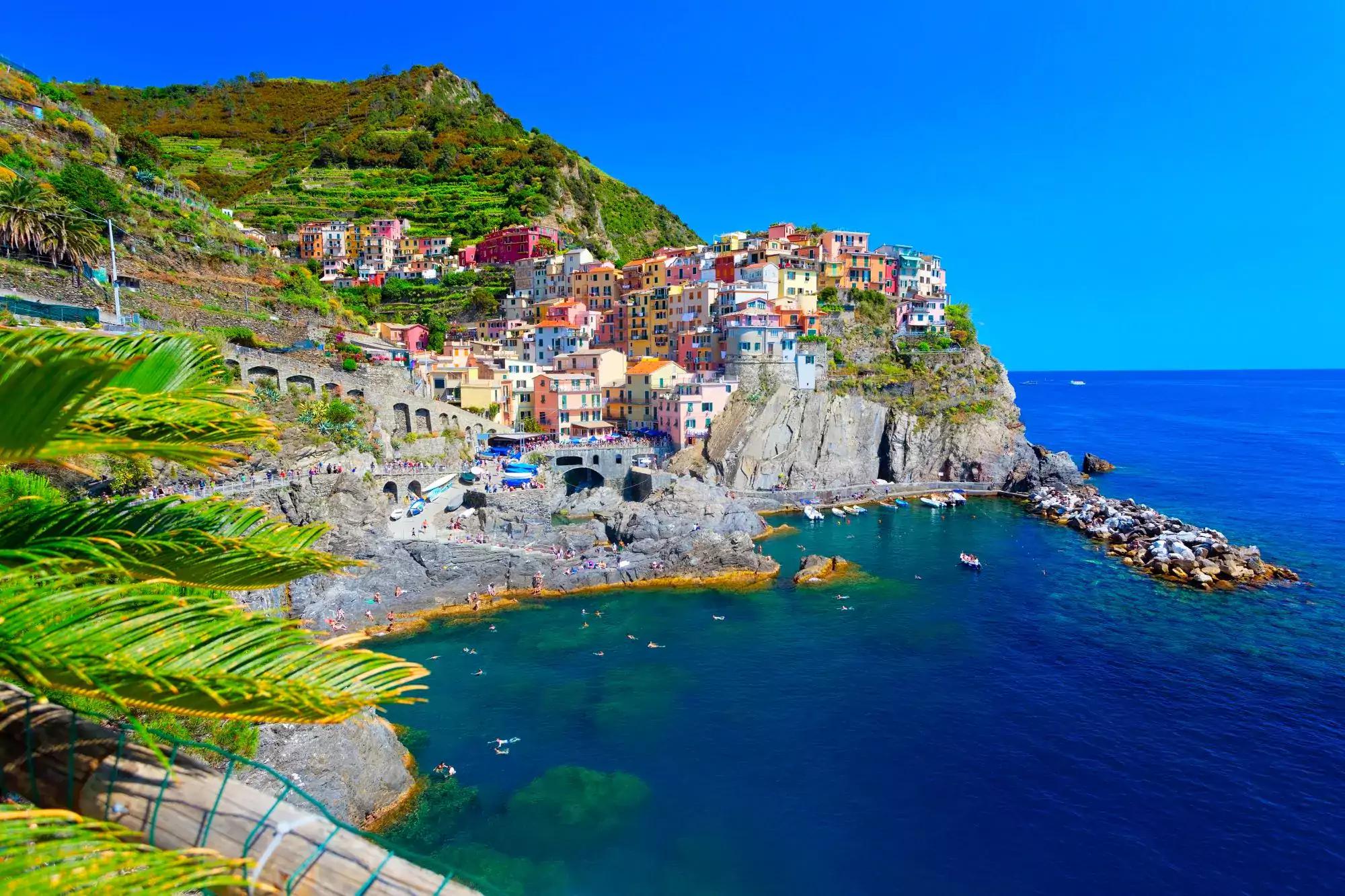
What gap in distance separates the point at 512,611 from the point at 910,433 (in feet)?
126

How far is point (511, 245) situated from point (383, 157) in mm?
38049

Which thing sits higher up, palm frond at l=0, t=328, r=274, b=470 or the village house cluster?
the village house cluster

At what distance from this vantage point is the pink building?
2188 inches

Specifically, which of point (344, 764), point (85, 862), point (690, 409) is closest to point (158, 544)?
point (85, 862)

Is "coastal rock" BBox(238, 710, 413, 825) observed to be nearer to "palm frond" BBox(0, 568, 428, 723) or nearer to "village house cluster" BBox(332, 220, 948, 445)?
"palm frond" BBox(0, 568, 428, 723)

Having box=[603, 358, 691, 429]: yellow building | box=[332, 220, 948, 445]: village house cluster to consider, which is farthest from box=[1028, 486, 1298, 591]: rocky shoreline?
box=[603, 358, 691, 429]: yellow building

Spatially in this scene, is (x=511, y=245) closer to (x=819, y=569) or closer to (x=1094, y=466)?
(x=819, y=569)

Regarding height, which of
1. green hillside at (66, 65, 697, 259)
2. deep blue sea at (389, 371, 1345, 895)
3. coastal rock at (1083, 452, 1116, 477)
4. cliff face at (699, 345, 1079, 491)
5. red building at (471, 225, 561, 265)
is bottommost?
deep blue sea at (389, 371, 1345, 895)

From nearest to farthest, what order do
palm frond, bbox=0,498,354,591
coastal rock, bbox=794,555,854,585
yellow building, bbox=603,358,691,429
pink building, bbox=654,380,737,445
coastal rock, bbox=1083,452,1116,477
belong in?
palm frond, bbox=0,498,354,591, coastal rock, bbox=794,555,854,585, pink building, bbox=654,380,737,445, yellow building, bbox=603,358,691,429, coastal rock, bbox=1083,452,1116,477

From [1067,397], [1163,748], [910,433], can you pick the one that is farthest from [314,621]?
[1067,397]

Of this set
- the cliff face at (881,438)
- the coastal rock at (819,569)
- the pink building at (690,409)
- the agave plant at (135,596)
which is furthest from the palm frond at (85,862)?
the pink building at (690,409)

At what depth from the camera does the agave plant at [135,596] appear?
2205 millimetres

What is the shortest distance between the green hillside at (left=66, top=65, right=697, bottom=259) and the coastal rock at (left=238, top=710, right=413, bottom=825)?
7918 cm

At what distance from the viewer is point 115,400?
116 inches
